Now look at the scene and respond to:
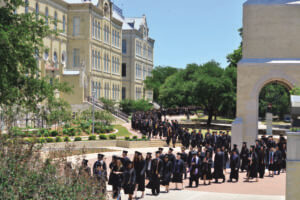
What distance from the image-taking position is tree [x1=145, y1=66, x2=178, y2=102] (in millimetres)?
76688

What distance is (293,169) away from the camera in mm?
11977

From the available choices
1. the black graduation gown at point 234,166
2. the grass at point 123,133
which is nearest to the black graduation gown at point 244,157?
the black graduation gown at point 234,166

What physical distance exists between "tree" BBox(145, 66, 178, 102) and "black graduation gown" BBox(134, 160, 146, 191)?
2398 inches

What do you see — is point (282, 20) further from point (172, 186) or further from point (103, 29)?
point (103, 29)

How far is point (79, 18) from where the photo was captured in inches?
2034

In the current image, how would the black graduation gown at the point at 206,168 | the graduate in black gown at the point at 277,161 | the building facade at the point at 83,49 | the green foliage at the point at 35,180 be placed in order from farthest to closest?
the building facade at the point at 83,49 → the graduate in black gown at the point at 277,161 → the black graduation gown at the point at 206,168 → the green foliage at the point at 35,180

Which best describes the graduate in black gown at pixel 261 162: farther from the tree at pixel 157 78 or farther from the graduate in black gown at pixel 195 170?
the tree at pixel 157 78

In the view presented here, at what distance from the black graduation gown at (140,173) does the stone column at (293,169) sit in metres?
4.96

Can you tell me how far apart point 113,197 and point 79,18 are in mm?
40487

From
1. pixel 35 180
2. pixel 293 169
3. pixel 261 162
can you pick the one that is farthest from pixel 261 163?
pixel 35 180

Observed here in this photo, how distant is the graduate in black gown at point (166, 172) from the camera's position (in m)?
16.1

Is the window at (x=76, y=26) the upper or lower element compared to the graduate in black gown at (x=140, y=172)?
upper

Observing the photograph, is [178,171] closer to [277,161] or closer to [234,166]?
[234,166]

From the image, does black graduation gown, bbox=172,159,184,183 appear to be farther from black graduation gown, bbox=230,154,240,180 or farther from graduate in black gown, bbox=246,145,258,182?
graduate in black gown, bbox=246,145,258,182
